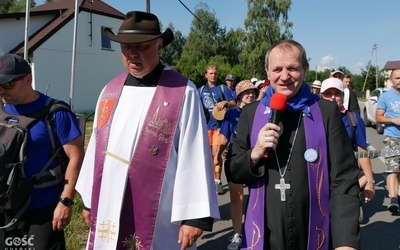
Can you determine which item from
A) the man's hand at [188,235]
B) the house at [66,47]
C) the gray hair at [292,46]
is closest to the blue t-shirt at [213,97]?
the man's hand at [188,235]

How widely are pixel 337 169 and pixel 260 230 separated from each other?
1.67 ft

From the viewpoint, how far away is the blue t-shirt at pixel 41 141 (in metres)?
2.85

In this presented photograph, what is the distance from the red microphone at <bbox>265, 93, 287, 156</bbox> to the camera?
2.00 meters

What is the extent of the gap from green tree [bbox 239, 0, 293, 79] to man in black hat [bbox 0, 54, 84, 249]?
3993 cm

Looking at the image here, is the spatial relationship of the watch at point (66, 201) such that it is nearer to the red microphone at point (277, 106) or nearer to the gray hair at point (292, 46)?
the red microphone at point (277, 106)

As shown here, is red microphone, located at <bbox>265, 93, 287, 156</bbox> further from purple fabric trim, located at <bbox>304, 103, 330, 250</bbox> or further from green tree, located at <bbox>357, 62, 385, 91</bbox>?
green tree, located at <bbox>357, 62, 385, 91</bbox>

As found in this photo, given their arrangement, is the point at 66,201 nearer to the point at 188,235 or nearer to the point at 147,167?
the point at 147,167

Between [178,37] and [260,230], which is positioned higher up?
[178,37]

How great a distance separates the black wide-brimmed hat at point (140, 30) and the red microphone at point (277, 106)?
79 centimetres

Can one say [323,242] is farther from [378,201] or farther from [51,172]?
[378,201]

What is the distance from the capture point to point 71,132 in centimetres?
300

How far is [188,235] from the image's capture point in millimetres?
2295

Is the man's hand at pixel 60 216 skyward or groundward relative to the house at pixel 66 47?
groundward

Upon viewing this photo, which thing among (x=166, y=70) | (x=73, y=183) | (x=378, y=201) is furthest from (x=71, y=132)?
(x=378, y=201)
